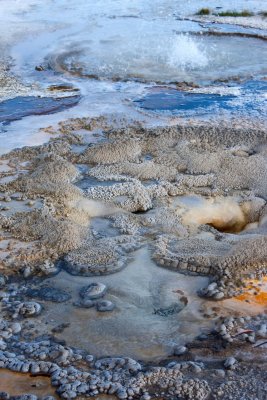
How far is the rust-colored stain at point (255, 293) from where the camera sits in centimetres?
281

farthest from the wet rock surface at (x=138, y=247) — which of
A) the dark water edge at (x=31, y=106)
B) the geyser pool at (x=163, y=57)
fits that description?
the geyser pool at (x=163, y=57)

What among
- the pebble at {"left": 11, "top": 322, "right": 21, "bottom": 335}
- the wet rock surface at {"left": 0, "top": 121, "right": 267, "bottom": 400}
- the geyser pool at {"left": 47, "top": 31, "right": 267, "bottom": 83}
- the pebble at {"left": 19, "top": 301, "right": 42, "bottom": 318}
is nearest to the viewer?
the wet rock surface at {"left": 0, "top": 121, "right": 267, "bottom": 400}

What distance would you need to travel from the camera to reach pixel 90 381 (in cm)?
232

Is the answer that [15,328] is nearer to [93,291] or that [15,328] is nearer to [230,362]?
[93,291]

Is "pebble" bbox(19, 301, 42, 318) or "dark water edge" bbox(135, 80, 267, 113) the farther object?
"dark water edge" bbox(135, 80, 267, 113)

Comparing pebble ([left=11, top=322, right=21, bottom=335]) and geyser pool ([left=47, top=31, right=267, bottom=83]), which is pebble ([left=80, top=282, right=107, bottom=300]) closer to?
pebble ([left=11, top=322, right=21, bottom=335])

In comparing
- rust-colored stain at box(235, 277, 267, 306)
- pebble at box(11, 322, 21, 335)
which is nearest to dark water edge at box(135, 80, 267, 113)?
rust-colored stain at box(235, 277, 267, 306)

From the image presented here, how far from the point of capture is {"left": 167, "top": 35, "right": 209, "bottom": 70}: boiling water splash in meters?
7.09

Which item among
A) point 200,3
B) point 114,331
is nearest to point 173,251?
point 114,331

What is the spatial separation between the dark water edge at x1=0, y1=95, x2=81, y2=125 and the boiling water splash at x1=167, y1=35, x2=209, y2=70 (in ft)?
5.91

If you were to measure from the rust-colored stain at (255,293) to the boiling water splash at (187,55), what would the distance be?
453 cm

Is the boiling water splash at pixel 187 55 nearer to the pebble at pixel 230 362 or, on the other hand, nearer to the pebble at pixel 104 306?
the pebble at pixel 104 306

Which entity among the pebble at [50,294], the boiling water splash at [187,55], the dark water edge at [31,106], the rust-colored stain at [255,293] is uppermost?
the boiling water splash at [187,55]

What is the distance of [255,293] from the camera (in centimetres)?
287
